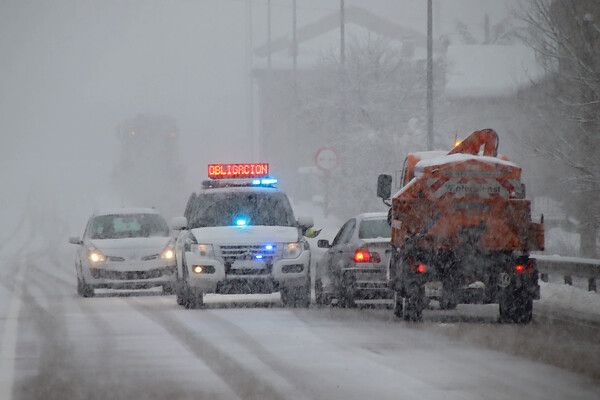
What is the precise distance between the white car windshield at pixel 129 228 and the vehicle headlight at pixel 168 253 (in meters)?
1.51

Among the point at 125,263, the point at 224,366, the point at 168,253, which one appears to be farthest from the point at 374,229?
the point at 224,366

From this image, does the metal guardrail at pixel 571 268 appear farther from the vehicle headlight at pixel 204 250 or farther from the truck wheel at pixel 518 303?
the vehicle headlight at pixel 204 250

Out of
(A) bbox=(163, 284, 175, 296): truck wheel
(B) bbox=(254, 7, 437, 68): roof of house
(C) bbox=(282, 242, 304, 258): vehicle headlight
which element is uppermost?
(B) bbox=(254, 7, 437, 68): roof of house

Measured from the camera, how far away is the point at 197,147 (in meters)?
166

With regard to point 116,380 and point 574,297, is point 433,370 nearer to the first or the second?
point 116,380

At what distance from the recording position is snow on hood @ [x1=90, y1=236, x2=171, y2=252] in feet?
89.8

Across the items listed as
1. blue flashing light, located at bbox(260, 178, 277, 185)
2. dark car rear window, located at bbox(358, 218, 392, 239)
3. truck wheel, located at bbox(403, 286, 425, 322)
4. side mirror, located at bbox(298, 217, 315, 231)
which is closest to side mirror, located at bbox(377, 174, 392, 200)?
dark car rear window, located at bbox(358, 218, 392, 239)

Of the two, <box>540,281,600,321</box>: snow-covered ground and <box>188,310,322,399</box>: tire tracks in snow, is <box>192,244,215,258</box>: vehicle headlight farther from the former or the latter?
<box>540,281,600,321</box>: snow-covered ground

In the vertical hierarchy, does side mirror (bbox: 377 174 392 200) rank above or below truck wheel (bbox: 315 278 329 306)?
above

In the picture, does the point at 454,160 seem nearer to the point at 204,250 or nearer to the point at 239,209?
the point at 204,250

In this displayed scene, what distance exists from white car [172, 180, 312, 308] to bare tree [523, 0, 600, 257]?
7389mm

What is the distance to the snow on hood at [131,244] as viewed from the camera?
27.4m

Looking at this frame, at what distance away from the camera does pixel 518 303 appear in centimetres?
1947

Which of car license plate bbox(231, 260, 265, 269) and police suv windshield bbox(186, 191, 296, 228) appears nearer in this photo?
car license plate bbox(231, 260, 265, 269)
